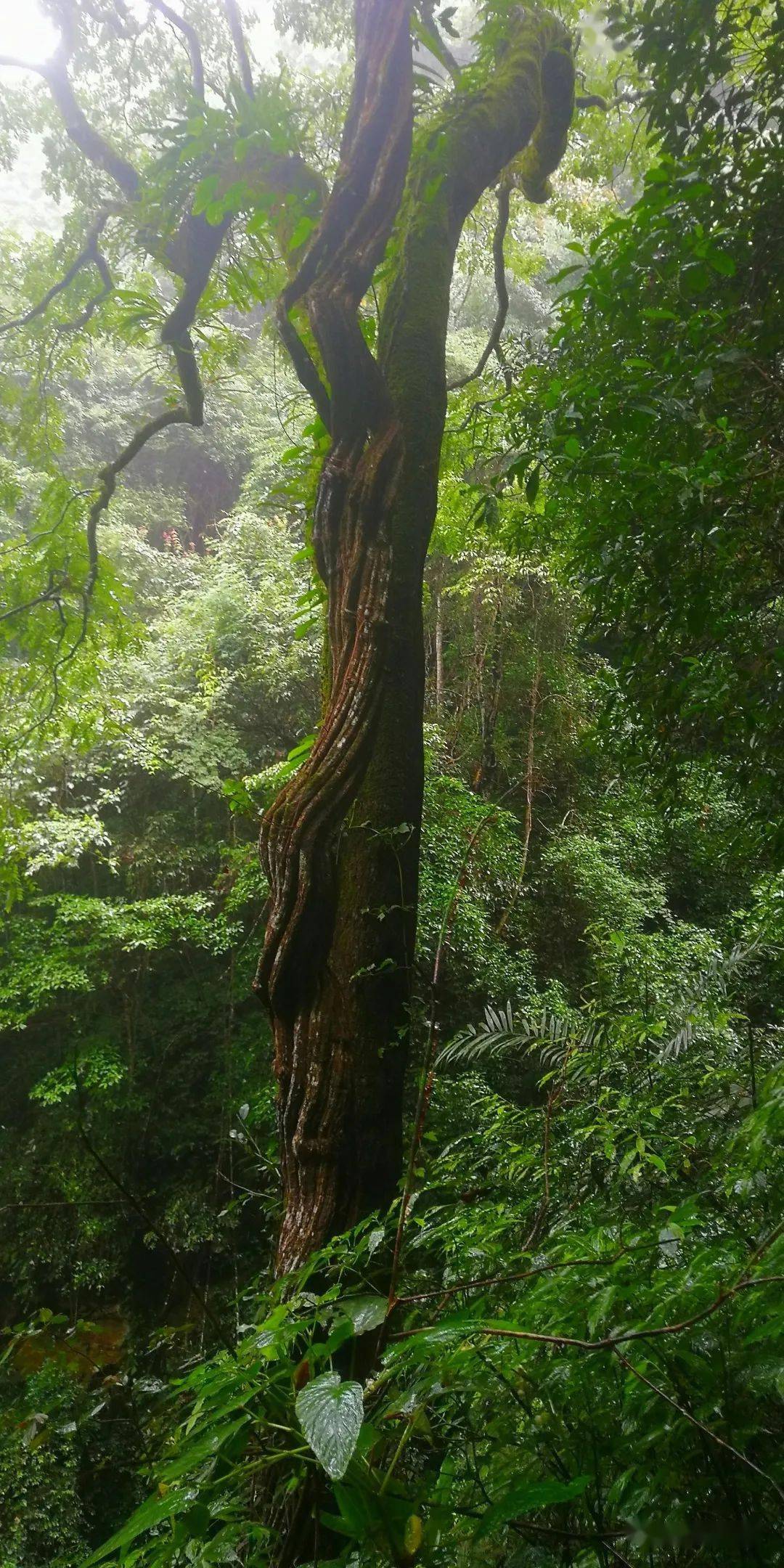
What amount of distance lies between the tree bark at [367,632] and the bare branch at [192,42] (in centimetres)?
106

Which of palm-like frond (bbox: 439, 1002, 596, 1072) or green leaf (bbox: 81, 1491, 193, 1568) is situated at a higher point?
green leaf (bbox: 81, 1491, 193, 1568)

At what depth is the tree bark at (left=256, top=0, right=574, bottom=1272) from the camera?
1.52 metres

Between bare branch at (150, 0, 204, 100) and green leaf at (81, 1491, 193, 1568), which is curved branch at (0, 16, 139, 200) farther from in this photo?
green leaf at (81, 1491, 193, 1568)

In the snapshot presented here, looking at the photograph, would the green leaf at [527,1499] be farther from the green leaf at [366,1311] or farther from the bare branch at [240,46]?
the bare branch at [240,46]

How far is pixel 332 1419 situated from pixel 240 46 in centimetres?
419

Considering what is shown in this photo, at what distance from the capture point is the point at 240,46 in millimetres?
3039

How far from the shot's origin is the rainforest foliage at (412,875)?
2.52ft

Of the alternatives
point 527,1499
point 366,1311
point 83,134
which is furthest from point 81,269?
point 527,1499

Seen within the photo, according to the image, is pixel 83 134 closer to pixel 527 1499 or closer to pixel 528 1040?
pixel 528 1040

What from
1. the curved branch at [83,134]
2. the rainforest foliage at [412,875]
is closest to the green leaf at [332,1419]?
the rainforest foliage at [412,875]

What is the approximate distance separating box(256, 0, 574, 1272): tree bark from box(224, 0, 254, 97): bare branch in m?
0.81

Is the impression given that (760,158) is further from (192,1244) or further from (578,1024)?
(192,1244)

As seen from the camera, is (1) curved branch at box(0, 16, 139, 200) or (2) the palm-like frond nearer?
(2) the palm-like frond

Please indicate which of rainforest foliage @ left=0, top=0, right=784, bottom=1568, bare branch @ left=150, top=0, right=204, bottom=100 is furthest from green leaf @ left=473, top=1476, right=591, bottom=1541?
bare branch @ left=150, top=0, right=204, bottom=100
